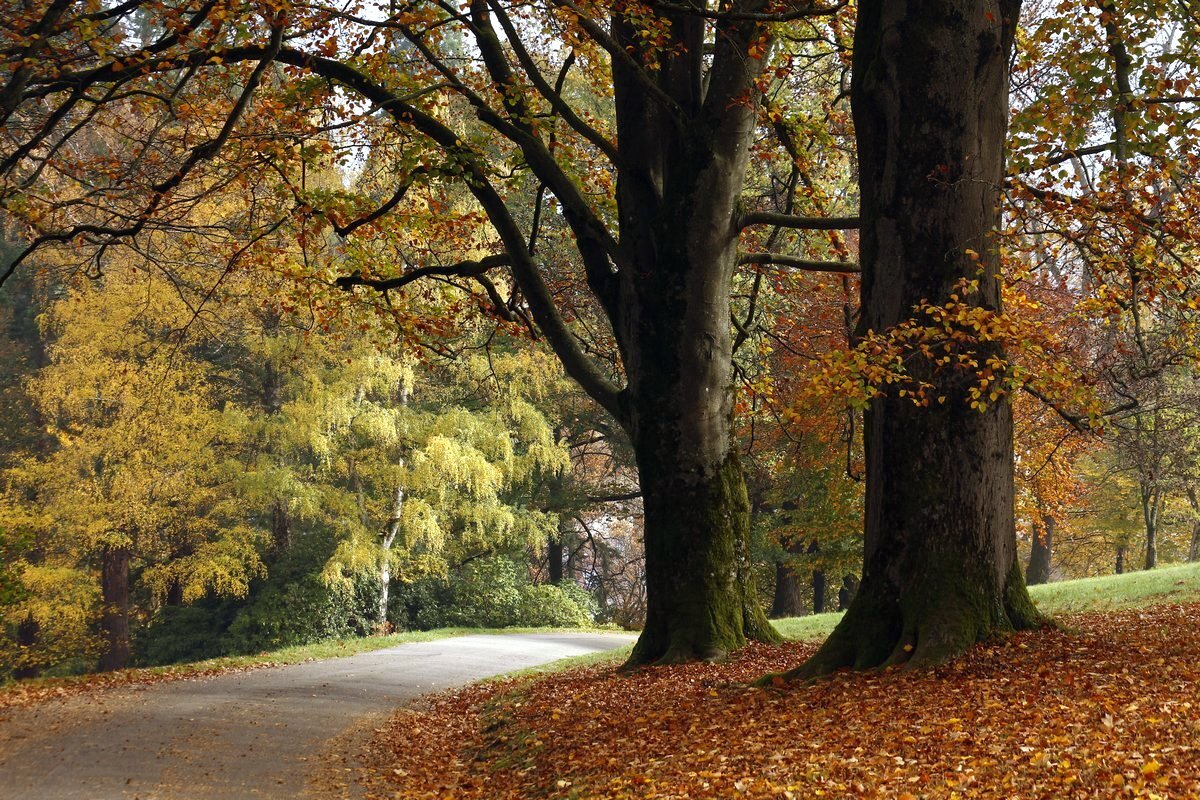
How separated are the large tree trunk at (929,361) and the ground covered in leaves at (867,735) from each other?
0.42m

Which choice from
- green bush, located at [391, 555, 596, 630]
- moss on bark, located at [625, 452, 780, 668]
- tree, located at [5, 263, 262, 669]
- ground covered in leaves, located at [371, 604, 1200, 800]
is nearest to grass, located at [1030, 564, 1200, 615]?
ground covered in leaves, located at [371, 604, 1200, 800]

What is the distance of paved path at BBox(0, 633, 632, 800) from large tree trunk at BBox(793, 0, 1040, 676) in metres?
4.36

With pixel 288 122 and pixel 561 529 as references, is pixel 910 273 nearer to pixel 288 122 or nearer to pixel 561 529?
pixel 288 122

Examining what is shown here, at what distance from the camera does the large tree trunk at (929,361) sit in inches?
304

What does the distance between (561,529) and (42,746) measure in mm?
22826

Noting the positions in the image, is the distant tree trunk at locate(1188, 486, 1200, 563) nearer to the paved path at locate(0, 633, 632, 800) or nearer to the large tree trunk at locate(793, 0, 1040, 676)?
the paved path at locate(0, 633, 632, 800)

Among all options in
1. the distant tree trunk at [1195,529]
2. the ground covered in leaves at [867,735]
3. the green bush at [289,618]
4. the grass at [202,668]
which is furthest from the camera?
the distant tree trunk at [1195,529]

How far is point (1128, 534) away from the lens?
34.4m

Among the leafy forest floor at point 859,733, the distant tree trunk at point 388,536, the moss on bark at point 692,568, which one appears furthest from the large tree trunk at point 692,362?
the distant tree trunk at point 388,536

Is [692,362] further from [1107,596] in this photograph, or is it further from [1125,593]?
[1125,593]

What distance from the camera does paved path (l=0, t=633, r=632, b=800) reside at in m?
7.15

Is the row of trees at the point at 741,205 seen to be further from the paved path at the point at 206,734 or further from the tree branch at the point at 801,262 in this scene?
the paved path at the point at 206,734

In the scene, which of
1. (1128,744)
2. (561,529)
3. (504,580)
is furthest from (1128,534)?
(1128,744)

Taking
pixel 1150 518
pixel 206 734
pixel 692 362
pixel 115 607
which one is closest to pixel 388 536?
pixel 115 607
